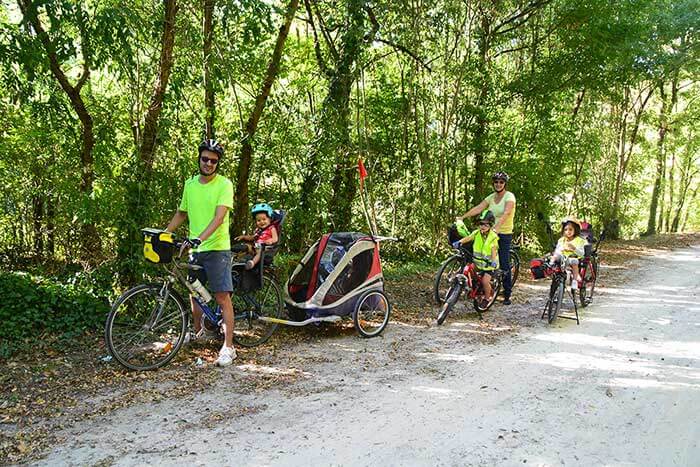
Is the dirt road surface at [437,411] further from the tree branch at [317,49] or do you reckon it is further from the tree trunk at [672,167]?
the tree trunk at [672,167]

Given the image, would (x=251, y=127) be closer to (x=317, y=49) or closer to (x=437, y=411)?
(x=317, y=49)

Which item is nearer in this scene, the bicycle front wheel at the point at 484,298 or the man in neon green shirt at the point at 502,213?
the bicycle front wheel at the point at 484,298

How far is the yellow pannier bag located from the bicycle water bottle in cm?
42

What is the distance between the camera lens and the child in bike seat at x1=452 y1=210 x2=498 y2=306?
23.5ft

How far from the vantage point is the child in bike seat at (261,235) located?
5648mm

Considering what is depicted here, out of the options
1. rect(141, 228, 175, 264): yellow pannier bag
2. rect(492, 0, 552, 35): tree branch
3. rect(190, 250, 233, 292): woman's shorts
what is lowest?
rect(190, 250, 233, 292): woman's shorts

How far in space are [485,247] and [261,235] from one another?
3097mm

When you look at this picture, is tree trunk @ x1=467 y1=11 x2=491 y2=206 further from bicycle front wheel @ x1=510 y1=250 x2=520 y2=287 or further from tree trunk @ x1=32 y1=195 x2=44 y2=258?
tree trunk @ x1=32 y1=195 x2=44 y2=258

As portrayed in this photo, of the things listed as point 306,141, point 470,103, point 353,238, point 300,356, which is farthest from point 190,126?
point 470,103

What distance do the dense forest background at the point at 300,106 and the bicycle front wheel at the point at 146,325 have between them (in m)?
1.08

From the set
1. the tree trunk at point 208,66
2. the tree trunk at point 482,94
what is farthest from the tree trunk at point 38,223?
the tree trunk at point 482,94

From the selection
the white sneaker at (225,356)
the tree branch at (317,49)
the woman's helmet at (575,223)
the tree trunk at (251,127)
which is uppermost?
the tree branch at (317,49)

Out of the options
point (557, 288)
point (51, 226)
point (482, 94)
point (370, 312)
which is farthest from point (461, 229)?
point (51, 226)

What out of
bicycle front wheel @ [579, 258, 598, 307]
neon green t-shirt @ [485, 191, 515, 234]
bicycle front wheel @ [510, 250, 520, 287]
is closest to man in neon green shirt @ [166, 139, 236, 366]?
neon green t-shirt @ [485, 191, 515, 234]
